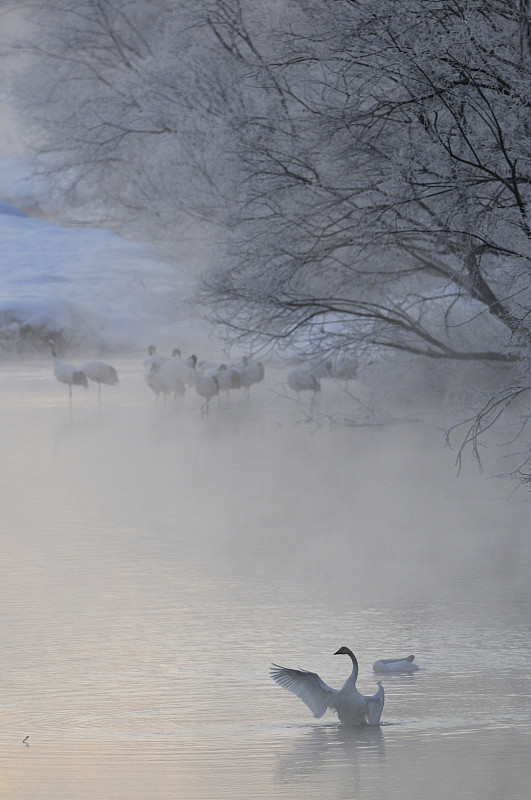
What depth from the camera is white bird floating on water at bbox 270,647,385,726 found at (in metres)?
4.61

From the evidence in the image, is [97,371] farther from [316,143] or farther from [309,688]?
[309,688]

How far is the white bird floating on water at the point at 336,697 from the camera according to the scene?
181 inches

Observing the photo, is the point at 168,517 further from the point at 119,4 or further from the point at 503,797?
the point at 119,4

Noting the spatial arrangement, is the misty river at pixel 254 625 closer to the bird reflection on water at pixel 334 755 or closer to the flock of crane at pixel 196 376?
the bird reflection on water at pixel 334 755

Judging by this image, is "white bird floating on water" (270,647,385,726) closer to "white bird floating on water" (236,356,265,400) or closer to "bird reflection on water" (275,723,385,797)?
"bird reflection on water" (275,723,385,797)

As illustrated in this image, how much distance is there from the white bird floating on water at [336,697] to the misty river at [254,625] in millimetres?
55

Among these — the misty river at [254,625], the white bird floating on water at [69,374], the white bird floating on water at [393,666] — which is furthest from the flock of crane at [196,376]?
the white bird floating on water at [393,666]

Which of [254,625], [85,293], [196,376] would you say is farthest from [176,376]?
[85,293]

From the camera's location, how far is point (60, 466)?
38.0 ft

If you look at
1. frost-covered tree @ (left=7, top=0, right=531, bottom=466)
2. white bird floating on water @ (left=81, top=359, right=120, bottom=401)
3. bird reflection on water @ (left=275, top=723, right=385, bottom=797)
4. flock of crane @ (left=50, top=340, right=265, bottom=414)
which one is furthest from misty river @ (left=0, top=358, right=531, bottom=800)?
white bird floating on water @ (left=81, top=359, right=120, bottom=401)

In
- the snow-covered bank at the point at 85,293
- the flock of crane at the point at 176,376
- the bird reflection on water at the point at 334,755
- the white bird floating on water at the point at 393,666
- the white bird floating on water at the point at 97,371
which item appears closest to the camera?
the bird reflection on water at the point at 334,755

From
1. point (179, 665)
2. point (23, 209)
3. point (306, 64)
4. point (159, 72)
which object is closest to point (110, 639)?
point (179, 665)

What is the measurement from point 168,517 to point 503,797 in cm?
518

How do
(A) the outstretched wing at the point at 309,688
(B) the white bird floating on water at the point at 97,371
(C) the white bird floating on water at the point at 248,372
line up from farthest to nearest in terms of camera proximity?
(C) the white bird floating on water at the point at 248,372 < (B) the white bird floating on water at the point at 97,371 < (A) the outstretched wing at the point at 309,688
